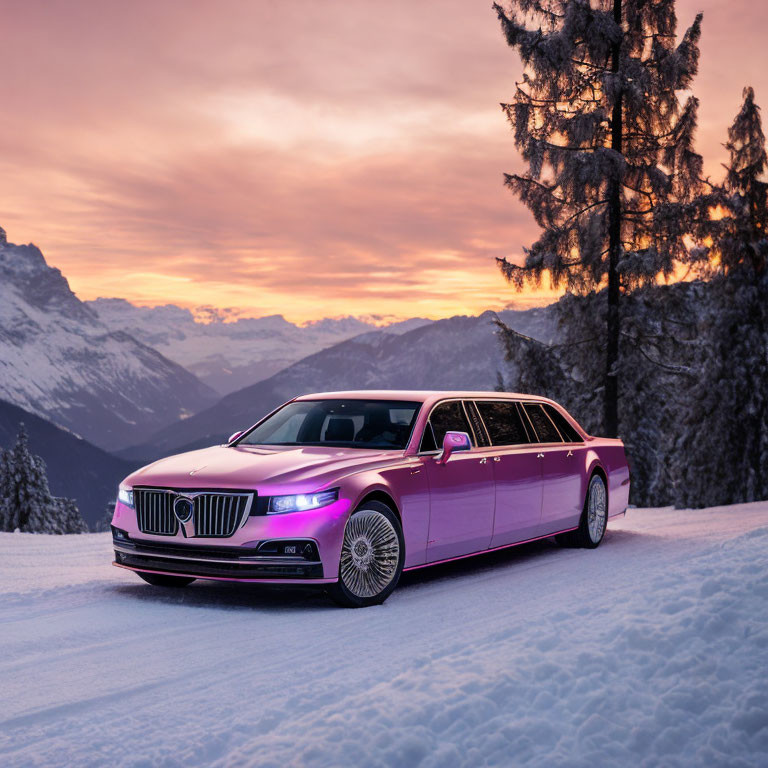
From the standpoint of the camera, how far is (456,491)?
311 inches

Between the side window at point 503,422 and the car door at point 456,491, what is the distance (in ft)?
1.11

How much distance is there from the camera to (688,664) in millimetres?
4355

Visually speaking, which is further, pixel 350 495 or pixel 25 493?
pixel 25 493

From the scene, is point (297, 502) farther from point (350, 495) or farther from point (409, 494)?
point (409, 494)

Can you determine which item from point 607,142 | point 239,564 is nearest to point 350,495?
point 239,564

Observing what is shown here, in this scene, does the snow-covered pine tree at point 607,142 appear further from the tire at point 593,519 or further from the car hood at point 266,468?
the car hood at point 266,468

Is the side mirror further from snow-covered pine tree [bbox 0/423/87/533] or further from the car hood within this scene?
snow-covered pine tree [bbox 0/423/87/533]

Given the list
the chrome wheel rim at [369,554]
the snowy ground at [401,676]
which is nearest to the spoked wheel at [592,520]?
the snowy ground at [401,676]

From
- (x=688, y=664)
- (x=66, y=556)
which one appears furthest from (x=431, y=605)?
(x=66, y=556)

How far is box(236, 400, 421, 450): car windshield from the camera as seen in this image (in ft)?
26.1

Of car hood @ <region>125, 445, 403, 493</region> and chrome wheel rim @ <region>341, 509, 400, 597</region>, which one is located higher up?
car hood @ <region>125, 445, 403, 493</region>

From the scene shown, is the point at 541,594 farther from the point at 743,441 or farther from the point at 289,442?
the point at 743,441

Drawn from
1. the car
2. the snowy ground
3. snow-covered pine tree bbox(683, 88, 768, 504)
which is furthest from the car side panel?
snow-covered pine tree bbox(683, 88, 768, 504)

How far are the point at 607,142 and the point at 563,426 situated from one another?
51.7 ft
